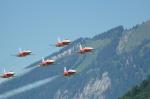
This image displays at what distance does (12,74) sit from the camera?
189 meters

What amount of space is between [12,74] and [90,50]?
22.9 m

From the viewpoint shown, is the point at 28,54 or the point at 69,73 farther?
the point at 69,73

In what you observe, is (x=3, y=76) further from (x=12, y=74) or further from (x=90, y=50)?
(x=90, y=50)

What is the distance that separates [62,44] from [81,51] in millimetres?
5442

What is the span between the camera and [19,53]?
183000 millimetres

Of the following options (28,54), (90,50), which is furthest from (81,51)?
(28,54)

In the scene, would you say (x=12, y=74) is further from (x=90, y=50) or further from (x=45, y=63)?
(x=90, y=50)

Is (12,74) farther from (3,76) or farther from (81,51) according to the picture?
(81,51)

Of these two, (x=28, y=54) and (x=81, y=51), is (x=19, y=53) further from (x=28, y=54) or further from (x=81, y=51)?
(x=81, y=51)

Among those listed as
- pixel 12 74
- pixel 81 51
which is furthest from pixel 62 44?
pixel 12 74

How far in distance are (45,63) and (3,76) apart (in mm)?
12663

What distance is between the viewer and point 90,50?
183000 millimetres

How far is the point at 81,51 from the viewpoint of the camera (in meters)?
183

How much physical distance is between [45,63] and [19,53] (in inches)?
291
